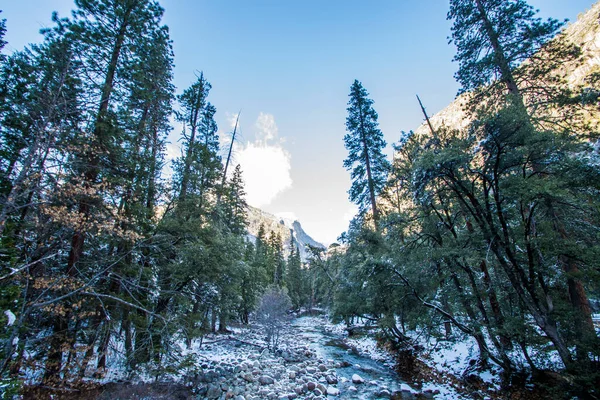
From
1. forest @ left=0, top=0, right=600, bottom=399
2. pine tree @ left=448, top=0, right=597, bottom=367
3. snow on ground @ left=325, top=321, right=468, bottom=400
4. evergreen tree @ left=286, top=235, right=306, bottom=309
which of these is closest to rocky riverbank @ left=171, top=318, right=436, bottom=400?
snow on ground @ left=325, top=321, right=468, bottom=400

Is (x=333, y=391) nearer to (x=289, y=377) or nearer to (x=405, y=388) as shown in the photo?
(x=289, y=377)

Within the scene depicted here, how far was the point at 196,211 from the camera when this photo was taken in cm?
958

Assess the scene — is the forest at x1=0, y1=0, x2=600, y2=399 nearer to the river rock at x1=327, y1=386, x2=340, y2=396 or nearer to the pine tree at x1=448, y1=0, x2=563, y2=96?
the pine tree at x1=448, y1=0, x2=563, y2=96

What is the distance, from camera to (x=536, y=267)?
20.6 ft

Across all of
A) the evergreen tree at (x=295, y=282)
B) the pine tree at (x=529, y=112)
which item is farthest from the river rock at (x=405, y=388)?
the evergreen tree at (x=295, y=282)

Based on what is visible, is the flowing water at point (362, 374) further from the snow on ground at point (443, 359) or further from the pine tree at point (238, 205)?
the pine tree at point (238, 205)

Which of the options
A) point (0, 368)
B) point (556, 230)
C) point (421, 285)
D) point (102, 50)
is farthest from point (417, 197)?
A: point (102, 50)


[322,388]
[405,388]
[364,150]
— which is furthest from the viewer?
[364,150]

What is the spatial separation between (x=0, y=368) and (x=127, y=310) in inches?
165

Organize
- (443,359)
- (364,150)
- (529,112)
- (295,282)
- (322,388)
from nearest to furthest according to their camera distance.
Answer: (529,112) < (322,388) < (443,359) < (364,150) < (295,282)

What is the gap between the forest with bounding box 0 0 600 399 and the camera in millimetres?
5305

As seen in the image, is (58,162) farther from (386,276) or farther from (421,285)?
(421,285)

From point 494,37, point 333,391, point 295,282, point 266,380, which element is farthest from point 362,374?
point 295,282

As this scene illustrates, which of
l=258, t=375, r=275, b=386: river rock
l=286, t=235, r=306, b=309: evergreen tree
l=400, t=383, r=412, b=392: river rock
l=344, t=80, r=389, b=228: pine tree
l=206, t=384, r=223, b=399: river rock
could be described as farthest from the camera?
l=286, t=235, r=306, b=309: evergreen tree
